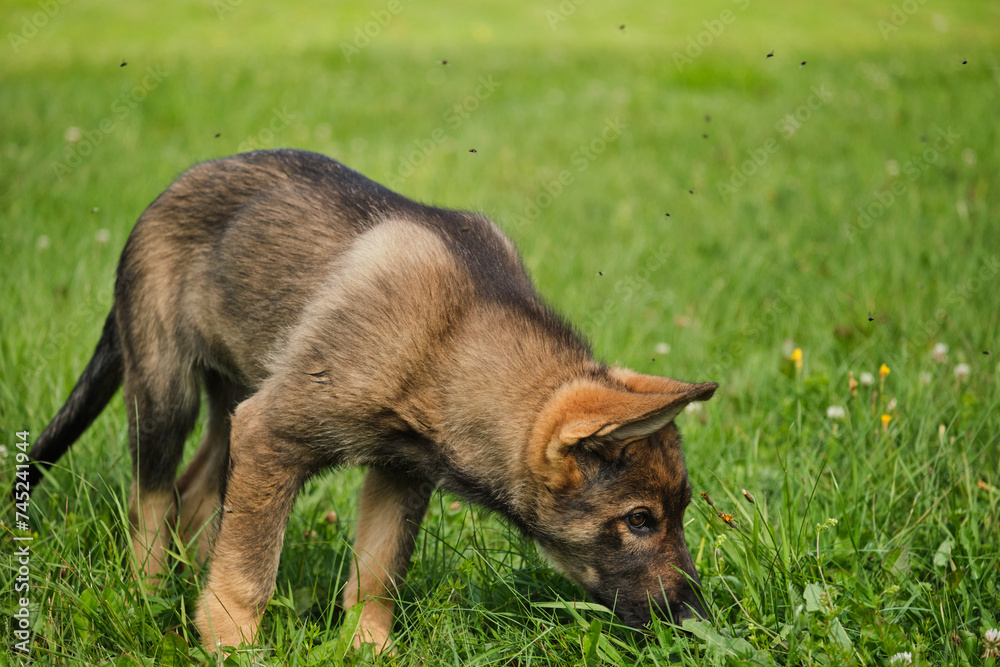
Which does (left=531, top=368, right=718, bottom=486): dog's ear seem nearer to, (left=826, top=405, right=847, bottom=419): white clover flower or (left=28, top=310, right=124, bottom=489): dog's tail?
(left=826, top=405, right=847, bottom=419): white clover flower

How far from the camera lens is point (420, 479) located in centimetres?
293

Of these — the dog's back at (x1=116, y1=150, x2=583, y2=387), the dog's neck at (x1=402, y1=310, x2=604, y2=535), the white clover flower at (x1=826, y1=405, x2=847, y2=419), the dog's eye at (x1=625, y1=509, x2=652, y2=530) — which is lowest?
the white clover flower at (x1=826, y1=405, x2=847, y2=419)

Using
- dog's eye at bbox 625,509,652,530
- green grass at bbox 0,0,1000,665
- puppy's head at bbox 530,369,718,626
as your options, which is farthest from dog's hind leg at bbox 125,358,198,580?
dog's eye at bbox 625,509,652,530

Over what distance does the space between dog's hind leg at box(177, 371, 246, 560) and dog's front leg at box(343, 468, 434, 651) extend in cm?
79

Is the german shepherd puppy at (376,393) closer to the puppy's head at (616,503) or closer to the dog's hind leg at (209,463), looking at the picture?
the puppy's head at (616,503)

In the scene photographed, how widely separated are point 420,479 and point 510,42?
1448cm

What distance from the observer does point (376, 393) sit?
2.54m

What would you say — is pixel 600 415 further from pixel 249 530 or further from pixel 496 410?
pixel 249 530

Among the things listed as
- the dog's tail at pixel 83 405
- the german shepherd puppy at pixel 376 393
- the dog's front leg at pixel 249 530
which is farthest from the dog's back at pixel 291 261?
the dog's front leg at pixel 249 530

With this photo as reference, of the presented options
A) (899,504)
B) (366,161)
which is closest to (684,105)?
(366,161)

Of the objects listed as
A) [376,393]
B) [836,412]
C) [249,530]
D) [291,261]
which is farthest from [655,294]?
[249,530]

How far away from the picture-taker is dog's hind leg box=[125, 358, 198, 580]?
3.10 meters

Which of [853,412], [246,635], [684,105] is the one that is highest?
[684,105]

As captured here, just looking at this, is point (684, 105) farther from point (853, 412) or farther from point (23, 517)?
point (23, 517)
